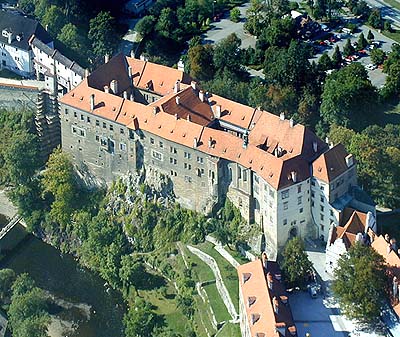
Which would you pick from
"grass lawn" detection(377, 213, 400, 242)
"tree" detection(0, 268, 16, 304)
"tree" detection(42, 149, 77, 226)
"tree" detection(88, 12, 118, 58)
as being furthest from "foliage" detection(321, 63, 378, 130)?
"tree" detection(0, 268, 16, 304)

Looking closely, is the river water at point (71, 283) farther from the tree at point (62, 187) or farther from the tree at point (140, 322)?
the tree at point (62, 187)

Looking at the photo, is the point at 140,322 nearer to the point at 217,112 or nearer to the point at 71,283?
the point at 71,283

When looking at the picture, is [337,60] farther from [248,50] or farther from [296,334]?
[296,334]

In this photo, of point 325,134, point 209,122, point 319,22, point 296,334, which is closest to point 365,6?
point 319,22

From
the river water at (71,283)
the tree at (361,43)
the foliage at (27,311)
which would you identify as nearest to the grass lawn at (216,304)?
the river water at (71,283)

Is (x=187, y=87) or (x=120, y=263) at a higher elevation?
(x=187, y=87)
